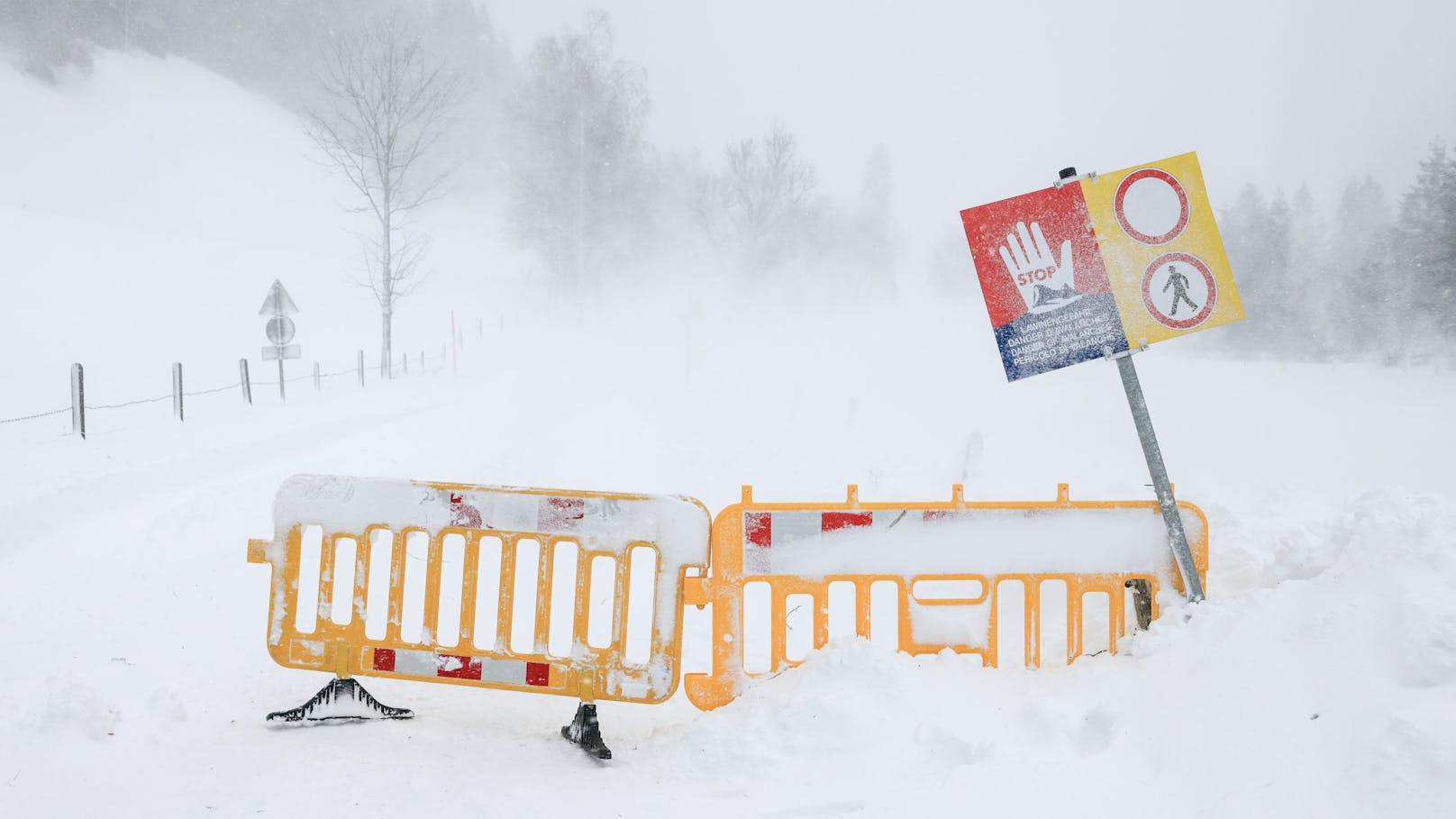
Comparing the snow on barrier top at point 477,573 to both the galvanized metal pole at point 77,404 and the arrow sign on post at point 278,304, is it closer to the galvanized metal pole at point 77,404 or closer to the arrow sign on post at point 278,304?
the galvanized metal pole at point 77,404

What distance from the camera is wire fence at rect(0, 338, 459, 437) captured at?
9.07 metres

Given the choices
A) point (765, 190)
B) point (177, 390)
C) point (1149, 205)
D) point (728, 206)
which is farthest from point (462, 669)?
point (728, 206)

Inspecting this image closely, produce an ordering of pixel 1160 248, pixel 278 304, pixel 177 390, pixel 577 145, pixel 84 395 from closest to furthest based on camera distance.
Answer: pixel 1160 248 < pixel 84 395 < pixel 177 390 < pixel 278 304 < pixel 577 145

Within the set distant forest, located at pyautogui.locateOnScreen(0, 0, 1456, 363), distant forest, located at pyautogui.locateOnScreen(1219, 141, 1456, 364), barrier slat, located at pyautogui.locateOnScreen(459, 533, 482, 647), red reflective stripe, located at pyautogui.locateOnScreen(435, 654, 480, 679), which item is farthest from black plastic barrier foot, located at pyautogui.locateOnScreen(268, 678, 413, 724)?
distant forest, located at pyautogui.locateOnScreen(1219, 141, 1456, 364)

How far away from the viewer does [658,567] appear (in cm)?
344

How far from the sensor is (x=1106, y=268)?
3.70 m

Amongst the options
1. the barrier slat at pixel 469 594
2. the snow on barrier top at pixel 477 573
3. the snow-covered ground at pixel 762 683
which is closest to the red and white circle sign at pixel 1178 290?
the snow-covered ground at pixel 762 683

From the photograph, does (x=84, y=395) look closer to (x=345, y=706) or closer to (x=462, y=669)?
(x=345, y=706)

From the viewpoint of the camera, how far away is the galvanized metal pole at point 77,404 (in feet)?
28.9

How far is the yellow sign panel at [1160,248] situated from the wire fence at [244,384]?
10.3 metres

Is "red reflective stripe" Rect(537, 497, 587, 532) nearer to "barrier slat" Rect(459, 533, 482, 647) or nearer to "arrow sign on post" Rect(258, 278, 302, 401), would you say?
"barrier slat" Rect(459, 533, 482, 647)

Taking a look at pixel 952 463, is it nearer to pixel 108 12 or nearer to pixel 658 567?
pixel 658 567

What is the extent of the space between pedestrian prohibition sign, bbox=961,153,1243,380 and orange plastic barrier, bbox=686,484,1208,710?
81cm

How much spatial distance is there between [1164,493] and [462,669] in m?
3.44
